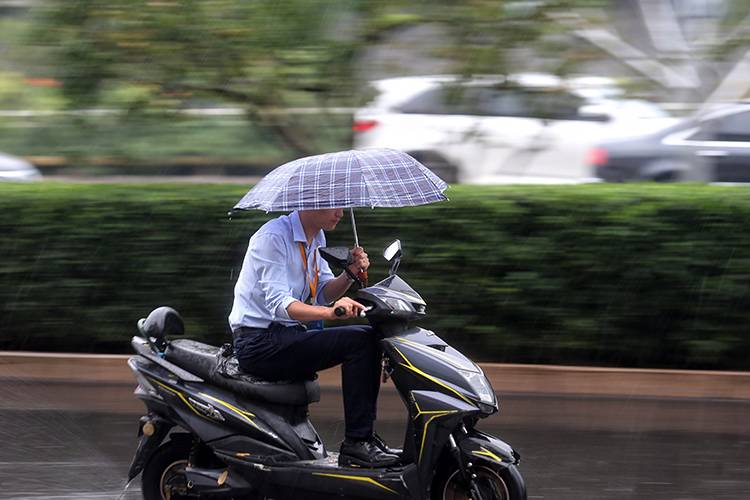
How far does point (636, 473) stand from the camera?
6.37 m

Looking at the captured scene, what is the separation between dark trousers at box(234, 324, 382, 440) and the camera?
16.9 ft

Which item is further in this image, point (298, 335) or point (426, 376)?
point (298, 335)

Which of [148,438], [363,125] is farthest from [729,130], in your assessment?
[148,438]

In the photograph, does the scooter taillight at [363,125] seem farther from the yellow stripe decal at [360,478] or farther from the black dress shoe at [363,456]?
the yellow stripe decal at [360,478]

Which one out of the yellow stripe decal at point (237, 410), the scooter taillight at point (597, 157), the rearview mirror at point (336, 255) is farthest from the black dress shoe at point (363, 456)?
the scooter taillight at point (597, 157)

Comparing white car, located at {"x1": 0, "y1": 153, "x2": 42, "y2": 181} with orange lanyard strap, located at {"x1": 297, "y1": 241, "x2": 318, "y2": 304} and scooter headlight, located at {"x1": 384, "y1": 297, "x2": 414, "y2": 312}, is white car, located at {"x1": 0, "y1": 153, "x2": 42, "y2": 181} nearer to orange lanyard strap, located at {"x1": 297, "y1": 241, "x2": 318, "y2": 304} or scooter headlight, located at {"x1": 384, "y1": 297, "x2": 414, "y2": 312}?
orange lanyard strap, located at {"x1": 297, "y1": 241, "x2": 318, "y2": 304}

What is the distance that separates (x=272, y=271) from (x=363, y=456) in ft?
2.95

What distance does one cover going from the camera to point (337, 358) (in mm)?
5156

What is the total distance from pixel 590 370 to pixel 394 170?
114 inches

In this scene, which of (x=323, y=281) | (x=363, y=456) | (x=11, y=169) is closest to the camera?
(x=363, y=456)

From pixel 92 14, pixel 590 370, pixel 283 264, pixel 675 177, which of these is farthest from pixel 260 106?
pixel 675 177

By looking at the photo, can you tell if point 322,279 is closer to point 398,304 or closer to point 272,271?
point 272,271

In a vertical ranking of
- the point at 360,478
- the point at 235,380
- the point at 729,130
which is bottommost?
the point at 729,130

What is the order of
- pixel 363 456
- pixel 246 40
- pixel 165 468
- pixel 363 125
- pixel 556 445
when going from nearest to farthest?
1. pixel 363 456
2. pixel 165 468
3. pixel 556 445
4. pixel 246 40
5. pixel 363 125
